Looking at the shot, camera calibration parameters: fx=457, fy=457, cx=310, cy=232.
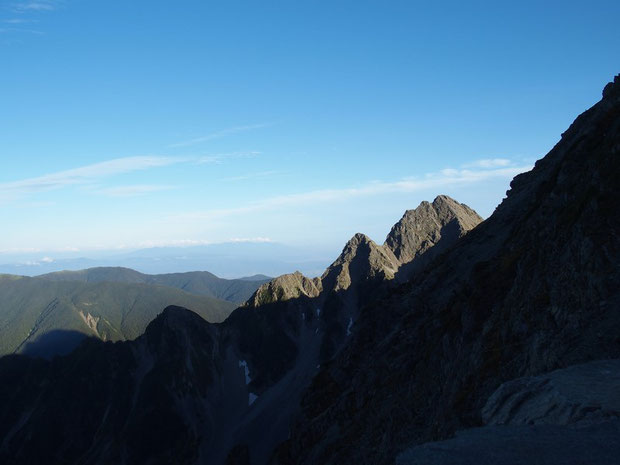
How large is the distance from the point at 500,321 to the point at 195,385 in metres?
134

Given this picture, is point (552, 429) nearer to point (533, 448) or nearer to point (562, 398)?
point (562, 398)

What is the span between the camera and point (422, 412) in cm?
4788

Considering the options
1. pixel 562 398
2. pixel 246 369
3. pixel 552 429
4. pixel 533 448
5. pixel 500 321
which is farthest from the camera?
pixel 246 369

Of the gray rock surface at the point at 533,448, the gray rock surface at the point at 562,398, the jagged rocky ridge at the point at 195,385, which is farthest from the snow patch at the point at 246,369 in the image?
the gray rock surface at the point at 533,448

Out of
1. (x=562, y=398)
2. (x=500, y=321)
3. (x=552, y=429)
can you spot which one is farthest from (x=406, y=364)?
(x=552, y=429)

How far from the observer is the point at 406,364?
60.3 metres

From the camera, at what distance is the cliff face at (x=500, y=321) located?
3159cm

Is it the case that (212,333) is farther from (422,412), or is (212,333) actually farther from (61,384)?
(422,412)

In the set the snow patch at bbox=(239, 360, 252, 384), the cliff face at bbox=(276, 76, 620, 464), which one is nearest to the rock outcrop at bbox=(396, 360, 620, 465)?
the cliff face at bbox=(276, 76, 620, 464)

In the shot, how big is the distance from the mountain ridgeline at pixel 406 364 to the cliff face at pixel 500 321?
21 cm

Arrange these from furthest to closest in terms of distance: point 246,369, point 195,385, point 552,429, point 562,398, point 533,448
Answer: point 246,369
point 195,385
point 562,398
point 552,429
point 533,448

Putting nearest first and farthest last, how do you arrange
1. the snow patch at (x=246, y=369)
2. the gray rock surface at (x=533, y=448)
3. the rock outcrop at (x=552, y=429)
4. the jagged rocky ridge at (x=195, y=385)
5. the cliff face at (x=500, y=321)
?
1. the gray rock surface at (x=533, y=448)
2. the rock outcrop at (x=552, y=429)
3. the cliff face at (x=500, y=321)
4. the jagged rocky ridge at (x=195, y=385)
5. the snow patch at (x=246, y=369)

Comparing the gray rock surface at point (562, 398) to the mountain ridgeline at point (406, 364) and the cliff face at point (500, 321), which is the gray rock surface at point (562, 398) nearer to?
the mountain ridgeline at point (406, 364)

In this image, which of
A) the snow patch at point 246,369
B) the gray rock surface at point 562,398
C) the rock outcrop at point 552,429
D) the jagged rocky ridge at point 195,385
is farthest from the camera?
the snow patch at point 246,369
